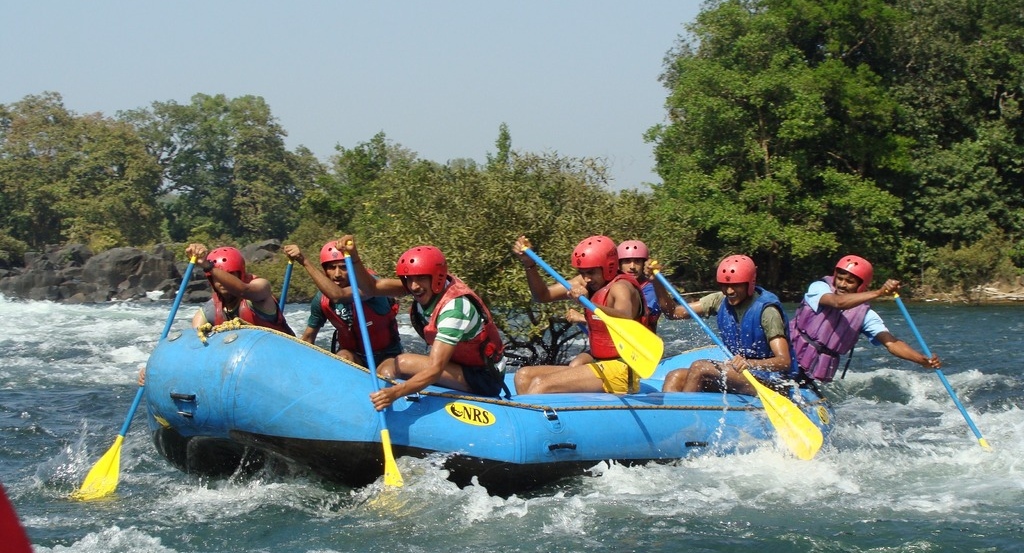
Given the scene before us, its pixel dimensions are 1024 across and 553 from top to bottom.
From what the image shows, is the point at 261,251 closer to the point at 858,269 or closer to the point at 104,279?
the point at 104,279

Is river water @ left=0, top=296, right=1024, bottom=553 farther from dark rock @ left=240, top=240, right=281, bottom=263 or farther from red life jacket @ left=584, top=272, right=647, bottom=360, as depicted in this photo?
dark rock @ left=240, top=240, right=281, bottom=263

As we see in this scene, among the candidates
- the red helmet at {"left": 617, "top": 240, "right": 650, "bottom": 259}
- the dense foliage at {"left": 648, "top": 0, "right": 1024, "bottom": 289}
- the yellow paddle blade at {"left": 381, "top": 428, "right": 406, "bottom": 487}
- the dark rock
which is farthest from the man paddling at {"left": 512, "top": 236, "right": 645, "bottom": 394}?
the dark rock

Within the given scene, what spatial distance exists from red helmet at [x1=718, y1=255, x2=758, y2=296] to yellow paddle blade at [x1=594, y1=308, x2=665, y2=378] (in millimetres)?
1039

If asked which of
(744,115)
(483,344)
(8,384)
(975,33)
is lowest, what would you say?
(8,384)

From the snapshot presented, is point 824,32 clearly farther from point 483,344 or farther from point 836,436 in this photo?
point 483,344

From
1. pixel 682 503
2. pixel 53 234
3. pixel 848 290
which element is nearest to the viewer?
pixel 682 503

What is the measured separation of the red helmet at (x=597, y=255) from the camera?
747 centimetres

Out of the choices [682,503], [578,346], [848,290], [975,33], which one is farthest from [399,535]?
[975,33]

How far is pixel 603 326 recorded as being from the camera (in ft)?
25.0

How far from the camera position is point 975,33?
30.6 metres

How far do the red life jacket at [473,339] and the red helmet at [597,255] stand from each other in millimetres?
859

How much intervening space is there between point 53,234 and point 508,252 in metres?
47.0

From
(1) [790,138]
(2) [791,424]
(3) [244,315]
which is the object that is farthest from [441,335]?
(1) [790,138]

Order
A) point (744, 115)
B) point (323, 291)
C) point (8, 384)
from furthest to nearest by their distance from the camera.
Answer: point (744, 115) < point (8, 384) < point (323, 291)
